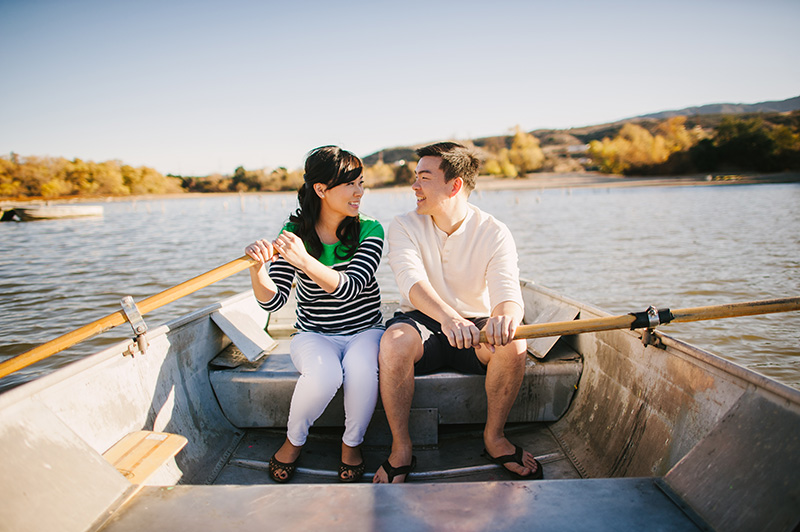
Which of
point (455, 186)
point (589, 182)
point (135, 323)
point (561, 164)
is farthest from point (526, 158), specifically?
point (135, 323)

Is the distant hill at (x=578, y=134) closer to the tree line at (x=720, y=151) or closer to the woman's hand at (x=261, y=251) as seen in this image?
the tree line at (x=720, y=151)

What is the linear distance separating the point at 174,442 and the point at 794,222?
2153 centimetres

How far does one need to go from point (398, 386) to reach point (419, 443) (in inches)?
23.5

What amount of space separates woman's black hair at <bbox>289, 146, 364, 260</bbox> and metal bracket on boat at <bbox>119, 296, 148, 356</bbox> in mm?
872

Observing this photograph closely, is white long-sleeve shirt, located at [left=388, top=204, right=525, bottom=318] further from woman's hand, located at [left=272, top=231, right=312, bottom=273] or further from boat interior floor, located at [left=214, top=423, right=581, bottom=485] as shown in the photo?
boat interior floor, located at [left=214, top=423, right=581, bottom=485]

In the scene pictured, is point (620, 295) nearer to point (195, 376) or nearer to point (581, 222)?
point (195, 376)

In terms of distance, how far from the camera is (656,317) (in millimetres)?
1870

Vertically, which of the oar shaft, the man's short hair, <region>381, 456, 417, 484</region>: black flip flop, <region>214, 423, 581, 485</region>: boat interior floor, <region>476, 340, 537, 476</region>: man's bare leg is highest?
the man's short hair

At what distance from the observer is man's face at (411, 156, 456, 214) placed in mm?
2408

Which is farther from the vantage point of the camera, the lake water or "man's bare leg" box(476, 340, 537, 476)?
the lake water

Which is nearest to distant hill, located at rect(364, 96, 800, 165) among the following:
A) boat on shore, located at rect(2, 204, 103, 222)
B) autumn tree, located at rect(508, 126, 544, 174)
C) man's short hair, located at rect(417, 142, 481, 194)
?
autumn tree, located at rect(508, 126, 544, 174)

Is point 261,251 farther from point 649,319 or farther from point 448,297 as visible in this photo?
point 649,319

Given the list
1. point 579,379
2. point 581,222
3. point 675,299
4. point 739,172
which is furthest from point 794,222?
point 739,172

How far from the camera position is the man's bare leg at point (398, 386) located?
2115 mm
